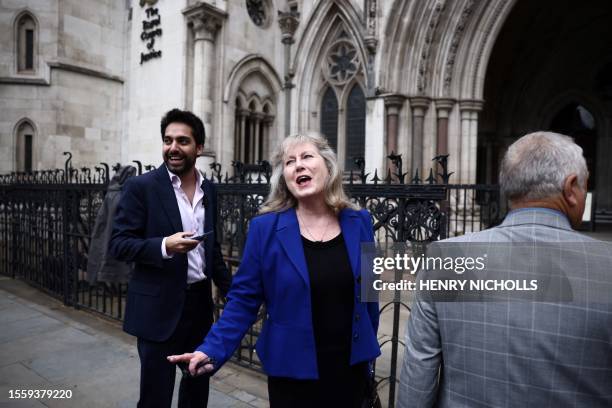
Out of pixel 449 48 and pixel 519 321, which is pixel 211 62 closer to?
pixel 449 48

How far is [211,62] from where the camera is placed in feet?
33.4

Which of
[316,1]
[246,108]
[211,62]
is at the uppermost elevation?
[316,1]

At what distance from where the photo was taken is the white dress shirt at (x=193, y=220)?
2420 millimetres

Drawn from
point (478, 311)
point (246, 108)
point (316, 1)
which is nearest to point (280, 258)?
point (478, 311)

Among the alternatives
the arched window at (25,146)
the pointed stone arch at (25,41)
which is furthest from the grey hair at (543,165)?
the pointed stone arch at (25,41)

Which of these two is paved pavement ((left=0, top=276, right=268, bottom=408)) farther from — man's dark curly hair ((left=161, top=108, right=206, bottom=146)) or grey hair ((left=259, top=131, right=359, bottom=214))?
man's dark curly hair ((left=161, top=108, right=206, bottom=146))

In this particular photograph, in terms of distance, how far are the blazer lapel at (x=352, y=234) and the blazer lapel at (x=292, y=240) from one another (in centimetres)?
22

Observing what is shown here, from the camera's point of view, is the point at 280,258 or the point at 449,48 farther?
the point at 449,48

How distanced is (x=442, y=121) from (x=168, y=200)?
8.77 metres

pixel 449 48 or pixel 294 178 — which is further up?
pixel 449 48

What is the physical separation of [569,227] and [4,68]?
631 inches

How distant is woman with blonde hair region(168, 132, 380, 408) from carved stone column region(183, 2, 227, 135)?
8.85 m

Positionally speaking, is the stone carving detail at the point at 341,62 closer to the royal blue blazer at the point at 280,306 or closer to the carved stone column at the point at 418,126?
the carved stone column at the point at 418,126

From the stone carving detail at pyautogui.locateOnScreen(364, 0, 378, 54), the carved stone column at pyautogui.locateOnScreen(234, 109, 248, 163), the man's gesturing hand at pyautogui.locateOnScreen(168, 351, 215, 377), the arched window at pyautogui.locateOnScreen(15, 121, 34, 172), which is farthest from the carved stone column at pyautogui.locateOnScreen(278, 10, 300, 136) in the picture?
the man's gesturing hand at pyautogui.locateOnScreen(168, 351, 215, 377)
